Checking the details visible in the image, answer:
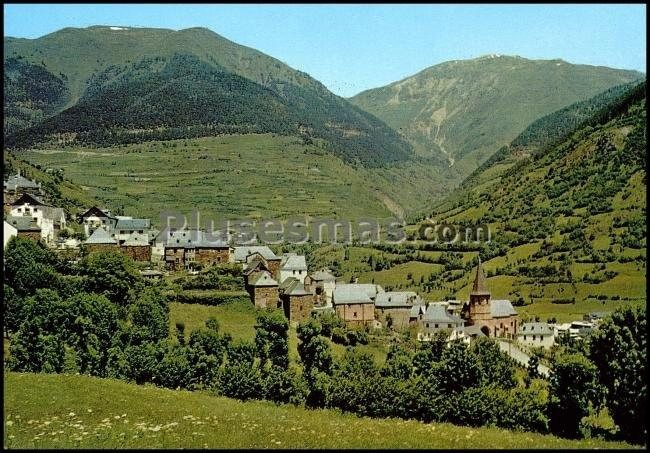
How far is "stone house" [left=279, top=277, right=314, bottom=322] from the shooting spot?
7488 centimetres

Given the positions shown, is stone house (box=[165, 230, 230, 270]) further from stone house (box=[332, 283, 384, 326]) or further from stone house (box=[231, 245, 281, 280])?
stone house (box=[332, 283, 384, 326])

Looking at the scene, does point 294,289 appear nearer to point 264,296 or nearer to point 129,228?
point 264,296

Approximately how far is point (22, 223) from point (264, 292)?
3489cm

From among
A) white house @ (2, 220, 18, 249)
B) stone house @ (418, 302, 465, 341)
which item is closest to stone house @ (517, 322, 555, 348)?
stone house @ (418, 302, 465, 341)

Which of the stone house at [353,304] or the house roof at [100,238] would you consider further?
the stone house at [353,304]

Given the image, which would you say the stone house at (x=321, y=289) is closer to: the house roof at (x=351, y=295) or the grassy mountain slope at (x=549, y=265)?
the house roof at (x=351, y=295)

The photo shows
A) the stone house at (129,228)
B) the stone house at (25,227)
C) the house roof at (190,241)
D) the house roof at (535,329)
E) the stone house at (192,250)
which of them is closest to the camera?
the stone house at (25,227)

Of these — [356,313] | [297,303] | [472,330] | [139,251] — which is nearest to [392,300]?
[356,313]

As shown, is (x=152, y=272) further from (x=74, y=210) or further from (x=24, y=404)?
(x=74, y=210)

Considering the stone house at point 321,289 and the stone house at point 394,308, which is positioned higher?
Answer: the stone house at point 321,289

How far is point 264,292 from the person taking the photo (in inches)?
2894

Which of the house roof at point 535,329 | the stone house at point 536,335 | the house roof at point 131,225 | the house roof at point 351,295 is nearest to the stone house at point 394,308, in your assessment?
the house roof at point 351,295

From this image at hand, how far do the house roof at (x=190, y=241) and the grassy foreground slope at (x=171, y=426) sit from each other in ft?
166

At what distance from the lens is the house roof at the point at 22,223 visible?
8174 centimetres
